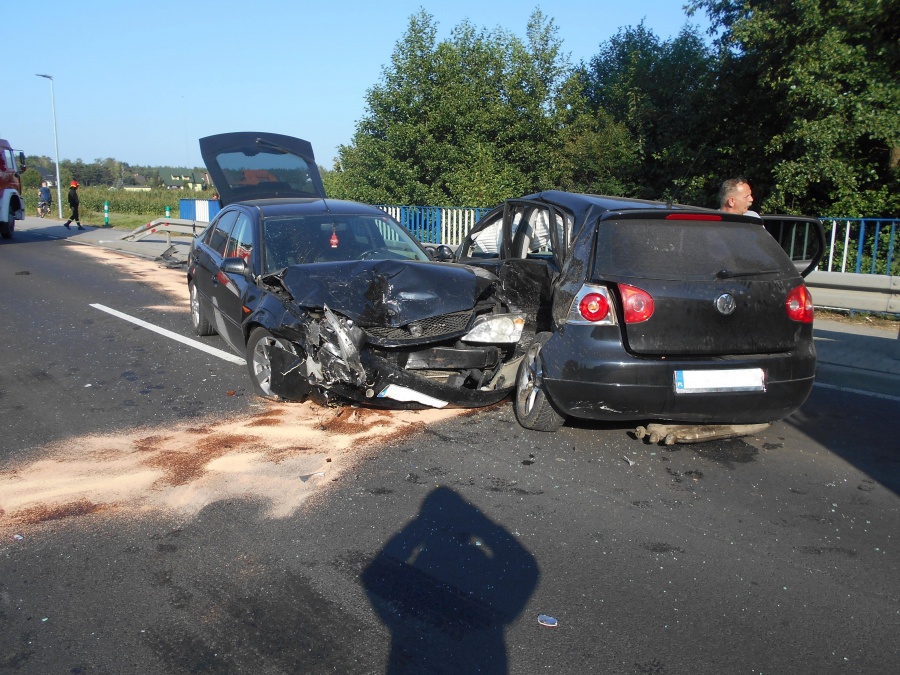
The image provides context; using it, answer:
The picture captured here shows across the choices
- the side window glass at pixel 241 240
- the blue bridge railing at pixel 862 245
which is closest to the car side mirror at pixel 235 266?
the side window glass at pixel 241 240

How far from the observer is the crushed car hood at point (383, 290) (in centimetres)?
559

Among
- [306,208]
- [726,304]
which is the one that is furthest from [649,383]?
[306,208]

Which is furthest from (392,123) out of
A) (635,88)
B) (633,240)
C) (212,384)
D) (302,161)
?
(633,240)

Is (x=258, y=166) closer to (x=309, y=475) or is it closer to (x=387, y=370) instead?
(x=387, y=370)

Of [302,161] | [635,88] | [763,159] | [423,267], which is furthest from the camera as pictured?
[635,88]

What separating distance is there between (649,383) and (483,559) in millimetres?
1694

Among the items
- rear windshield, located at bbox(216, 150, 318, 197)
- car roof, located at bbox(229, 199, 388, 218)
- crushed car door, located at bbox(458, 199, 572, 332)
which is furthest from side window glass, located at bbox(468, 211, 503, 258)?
rear windshield, located at bbox(216, 150, 318, 197)

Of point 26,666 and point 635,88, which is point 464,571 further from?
point 635,88

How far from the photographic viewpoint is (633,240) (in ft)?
16.8

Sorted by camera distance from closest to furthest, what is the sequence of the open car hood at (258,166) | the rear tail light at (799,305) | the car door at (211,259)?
the rear tail light at (799,305) < the car door at (211,259) < the open car hood at (258,166)

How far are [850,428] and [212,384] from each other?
17.7ft

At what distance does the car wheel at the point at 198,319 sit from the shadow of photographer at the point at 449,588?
5.38 meters

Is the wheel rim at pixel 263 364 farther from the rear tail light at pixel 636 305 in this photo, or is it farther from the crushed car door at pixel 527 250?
the rear tail light at pixel 636 305

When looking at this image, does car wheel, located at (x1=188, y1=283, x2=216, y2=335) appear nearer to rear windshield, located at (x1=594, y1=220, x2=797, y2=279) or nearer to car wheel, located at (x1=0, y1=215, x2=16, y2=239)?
rear windshield, located at (x1=594, y1=220, x2=797, y2=279)
